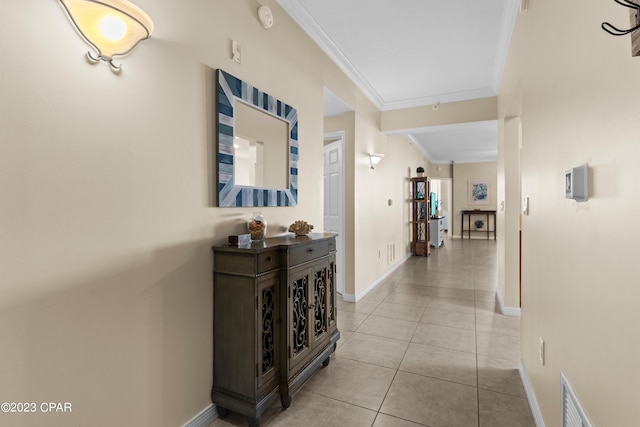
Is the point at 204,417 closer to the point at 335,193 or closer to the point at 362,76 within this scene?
the point at 335,193

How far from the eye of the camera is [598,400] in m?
0.95

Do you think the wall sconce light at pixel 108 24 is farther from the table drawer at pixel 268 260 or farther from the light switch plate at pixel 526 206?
the light switch plate at pixel 526 206

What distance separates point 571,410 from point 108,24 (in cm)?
227

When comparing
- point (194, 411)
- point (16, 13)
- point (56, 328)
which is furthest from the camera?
point (194, 411)

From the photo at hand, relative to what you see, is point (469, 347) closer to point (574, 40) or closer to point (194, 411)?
point (194, 411)

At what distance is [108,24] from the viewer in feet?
4.07

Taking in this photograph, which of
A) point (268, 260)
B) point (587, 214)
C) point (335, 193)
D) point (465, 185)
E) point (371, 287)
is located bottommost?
point (371, 287)

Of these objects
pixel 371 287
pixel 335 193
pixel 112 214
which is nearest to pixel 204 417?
pixel 112 214

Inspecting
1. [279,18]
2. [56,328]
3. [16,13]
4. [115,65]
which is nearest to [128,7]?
[115,65]

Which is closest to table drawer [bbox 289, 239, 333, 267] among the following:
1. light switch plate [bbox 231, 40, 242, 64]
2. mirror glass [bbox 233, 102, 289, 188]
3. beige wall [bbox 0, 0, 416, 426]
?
beige wall [bbox 0, 0, 416, 426]

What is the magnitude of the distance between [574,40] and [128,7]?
167cm

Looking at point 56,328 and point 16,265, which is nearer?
point 16,265

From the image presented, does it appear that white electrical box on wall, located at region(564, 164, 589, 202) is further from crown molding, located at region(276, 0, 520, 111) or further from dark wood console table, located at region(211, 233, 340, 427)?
crown molding, located at region(276, 0, 520, 111)

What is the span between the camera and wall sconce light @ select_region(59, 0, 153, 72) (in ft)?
3.93
